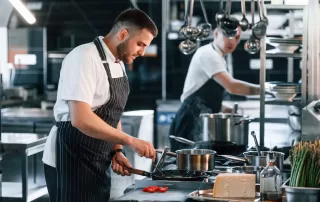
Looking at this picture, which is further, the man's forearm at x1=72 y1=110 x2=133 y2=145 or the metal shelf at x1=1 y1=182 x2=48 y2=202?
the metal shelf at x1=1 y1=182 x2=48 y2=202

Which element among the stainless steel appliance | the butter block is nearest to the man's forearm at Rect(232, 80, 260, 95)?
the stainless steel appliance

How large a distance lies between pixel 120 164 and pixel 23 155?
1557 millimetres

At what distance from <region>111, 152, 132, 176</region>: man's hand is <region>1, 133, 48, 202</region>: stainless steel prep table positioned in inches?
58.4

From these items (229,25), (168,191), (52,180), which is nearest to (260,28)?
(229,25)

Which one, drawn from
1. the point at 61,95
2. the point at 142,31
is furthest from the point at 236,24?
the point at 61,95

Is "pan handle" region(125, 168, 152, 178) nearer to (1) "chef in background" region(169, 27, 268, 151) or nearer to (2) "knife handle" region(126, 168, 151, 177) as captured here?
(2) "knife handle" region(126, 168, 151, 177)

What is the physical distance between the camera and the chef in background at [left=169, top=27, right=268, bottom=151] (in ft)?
18.6

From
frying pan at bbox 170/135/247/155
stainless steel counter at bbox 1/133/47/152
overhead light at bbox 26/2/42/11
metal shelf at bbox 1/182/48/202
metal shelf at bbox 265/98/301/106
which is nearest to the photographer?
frying pan at bbox 170/135/247/155

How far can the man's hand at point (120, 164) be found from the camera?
3574 millimetres

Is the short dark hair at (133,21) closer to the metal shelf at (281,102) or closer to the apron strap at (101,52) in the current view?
the apron strap at (101,52)

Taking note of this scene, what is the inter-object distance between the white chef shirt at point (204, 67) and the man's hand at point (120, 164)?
7.21 feet

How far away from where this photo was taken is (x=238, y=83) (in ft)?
18.8

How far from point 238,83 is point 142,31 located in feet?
7.90

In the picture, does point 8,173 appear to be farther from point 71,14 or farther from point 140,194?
point 71,14
